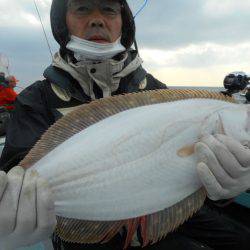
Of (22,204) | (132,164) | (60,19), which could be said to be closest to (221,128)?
(132,164)

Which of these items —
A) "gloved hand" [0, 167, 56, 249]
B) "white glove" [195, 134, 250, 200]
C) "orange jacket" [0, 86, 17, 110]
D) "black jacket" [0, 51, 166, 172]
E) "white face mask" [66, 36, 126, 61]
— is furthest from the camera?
"orange jacket" [0, 86, 17, 110]

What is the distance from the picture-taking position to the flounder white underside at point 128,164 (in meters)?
1.95

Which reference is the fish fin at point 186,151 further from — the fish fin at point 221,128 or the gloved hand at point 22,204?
the gloved hand at point 22,204

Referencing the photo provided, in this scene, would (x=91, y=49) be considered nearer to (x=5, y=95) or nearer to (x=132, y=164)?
(x=132, y=164)

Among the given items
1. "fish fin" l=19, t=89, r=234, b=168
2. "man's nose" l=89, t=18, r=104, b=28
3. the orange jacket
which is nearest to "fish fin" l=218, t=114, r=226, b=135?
"fish fin" l=19, t=89, r=234, b=168

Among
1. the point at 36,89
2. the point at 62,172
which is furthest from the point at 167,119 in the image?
the point at 36,89

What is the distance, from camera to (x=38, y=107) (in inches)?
111

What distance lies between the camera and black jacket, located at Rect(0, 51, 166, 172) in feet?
8.53

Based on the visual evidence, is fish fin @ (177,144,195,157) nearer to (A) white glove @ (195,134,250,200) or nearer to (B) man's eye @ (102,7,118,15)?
(A) white glove @ (195,134,250,200)

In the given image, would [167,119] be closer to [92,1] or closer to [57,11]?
[92,1]

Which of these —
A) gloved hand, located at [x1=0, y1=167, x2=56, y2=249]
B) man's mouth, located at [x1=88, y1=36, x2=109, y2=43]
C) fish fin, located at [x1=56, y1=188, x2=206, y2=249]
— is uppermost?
man's mouth, located at [x1=88, y1=36, x2=109, y2=43]

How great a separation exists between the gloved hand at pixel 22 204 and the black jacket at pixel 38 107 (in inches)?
28.0

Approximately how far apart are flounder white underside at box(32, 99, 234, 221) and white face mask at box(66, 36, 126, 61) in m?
1.01

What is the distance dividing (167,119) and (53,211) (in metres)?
0.75
